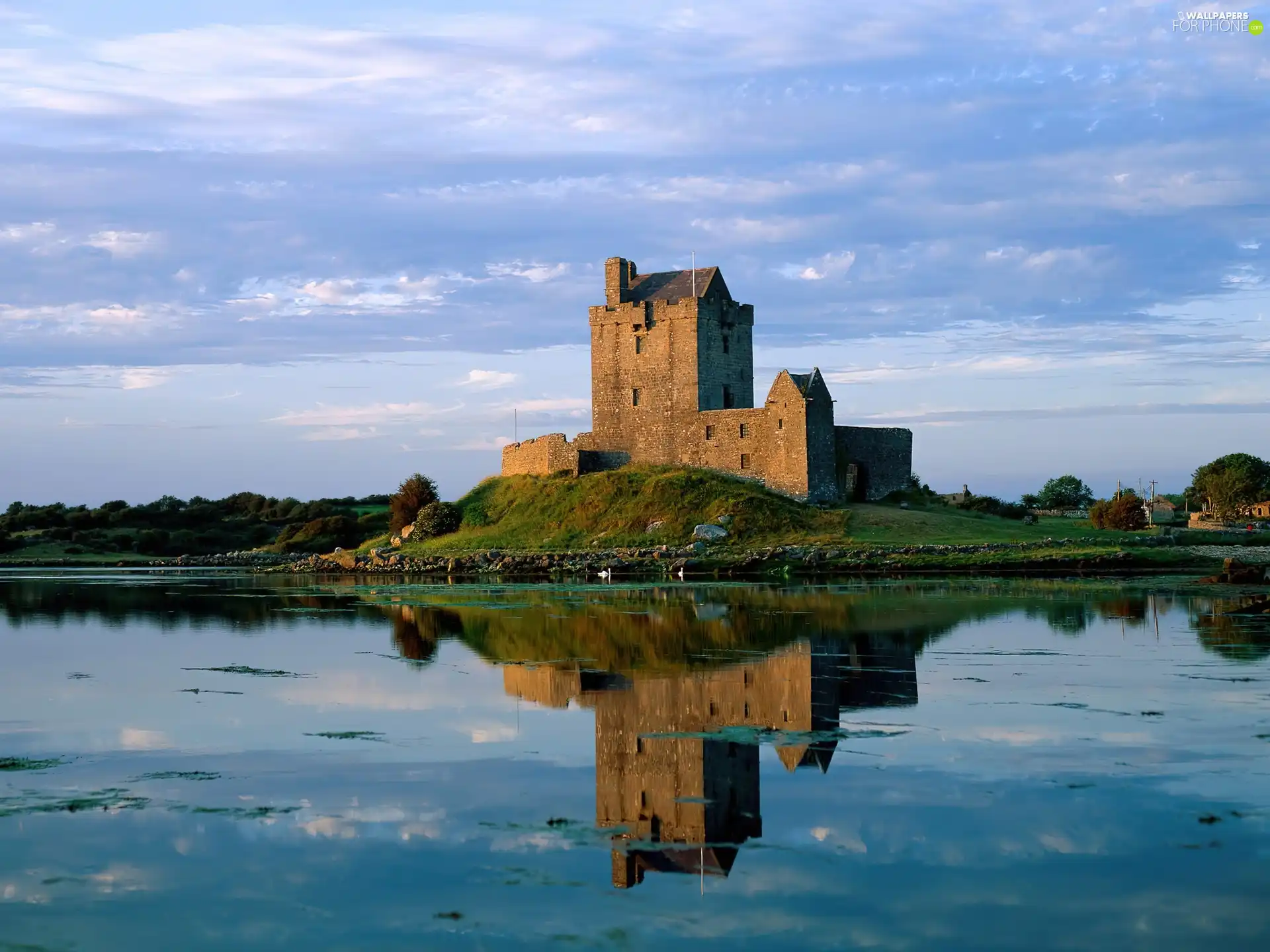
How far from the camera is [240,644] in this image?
22.8 metres

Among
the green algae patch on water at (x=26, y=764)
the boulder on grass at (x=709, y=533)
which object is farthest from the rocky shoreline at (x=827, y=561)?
Answer: the green algae patch on water at (x=26, y=764)

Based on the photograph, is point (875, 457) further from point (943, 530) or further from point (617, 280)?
point (617, 280)

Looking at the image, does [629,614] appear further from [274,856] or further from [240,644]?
[274,856]

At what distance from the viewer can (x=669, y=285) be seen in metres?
53.1

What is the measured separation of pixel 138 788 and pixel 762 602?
1949 cm

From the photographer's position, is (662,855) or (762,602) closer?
(662,855)

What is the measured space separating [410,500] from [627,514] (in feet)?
47.4

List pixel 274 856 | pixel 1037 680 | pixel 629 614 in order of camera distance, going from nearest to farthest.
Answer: pixel 274 856 → pixel 1037 680 → pixel 629 614

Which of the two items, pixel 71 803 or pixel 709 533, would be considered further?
pixel 709 533

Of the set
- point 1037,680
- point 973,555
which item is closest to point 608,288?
point 973,555

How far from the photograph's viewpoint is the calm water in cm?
734

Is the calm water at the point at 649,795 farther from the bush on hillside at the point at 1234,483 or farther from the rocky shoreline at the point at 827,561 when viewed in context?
the bush on hillside at the point at 1234,483

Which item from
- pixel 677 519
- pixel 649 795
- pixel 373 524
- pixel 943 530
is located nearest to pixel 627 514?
pixel 677 519

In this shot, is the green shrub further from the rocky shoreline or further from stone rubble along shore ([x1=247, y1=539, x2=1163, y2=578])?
the rocky shoreline
